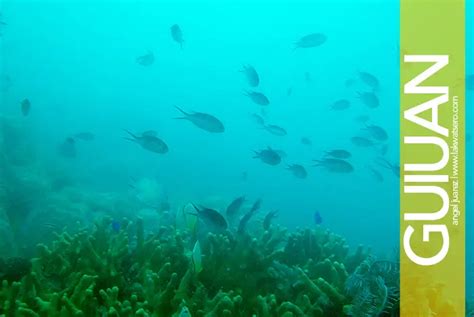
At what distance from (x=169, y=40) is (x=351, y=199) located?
38.0 m

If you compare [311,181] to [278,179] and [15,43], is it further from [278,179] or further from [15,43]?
[15,43]

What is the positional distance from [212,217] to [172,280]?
0.87 m

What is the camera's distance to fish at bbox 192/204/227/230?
389cm

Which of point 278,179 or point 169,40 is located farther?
point 169,40

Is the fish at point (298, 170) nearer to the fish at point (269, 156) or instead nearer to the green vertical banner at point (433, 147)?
the fish at point (269, 156)

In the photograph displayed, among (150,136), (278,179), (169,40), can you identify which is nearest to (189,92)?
(169,40)

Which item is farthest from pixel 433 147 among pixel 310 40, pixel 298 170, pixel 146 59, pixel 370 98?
pixel 146 59

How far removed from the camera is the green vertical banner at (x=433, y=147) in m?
3.32

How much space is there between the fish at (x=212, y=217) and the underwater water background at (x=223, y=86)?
16216 millimetres

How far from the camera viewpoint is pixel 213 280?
3379 mm

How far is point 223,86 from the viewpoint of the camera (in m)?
57.5

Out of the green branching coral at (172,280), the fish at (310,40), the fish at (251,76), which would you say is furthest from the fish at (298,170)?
the green branching coral at (172,280)

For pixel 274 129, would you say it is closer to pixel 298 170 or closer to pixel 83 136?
pixel 298 170

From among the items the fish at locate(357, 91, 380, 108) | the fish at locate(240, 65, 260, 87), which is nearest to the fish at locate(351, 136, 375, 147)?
the fish at locate(357, 91, 380, 108)
